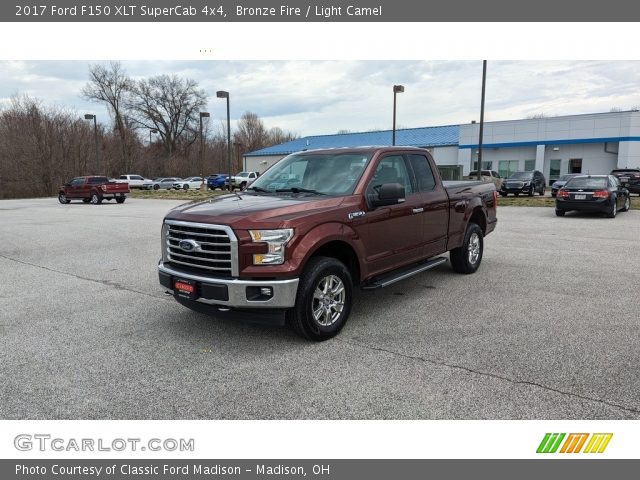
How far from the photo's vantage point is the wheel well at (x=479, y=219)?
771 centimetres

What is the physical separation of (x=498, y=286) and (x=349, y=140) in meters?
48.5

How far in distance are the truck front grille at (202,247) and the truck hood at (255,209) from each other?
84mm

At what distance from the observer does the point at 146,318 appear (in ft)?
17.9

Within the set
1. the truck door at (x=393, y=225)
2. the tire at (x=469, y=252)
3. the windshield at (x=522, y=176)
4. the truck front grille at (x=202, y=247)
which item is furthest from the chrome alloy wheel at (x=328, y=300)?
the windshield at (x=522, y=176)

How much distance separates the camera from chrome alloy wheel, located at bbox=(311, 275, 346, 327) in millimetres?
Result: 4531

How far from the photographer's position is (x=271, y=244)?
13.8 ft

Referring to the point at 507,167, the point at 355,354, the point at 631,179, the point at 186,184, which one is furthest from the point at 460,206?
the point at 186,184

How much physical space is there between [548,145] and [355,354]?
1586 inches

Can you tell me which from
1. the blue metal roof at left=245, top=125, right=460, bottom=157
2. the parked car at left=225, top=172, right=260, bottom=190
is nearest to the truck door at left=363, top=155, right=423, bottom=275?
the blue metal roof at left=245, top=125, right=460, bottom=157

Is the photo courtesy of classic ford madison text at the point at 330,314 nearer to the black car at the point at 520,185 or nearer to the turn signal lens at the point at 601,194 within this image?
the turn signal lens at the point at 601,194

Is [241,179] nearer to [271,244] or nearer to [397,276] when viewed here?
[397,276]

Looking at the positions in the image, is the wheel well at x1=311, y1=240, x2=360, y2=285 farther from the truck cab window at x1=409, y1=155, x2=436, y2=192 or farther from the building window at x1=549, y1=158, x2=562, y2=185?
the building window at x1=549, y1=158, x2=562, y2=185

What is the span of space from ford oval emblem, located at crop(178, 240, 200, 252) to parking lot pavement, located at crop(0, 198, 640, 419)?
959 millimetres

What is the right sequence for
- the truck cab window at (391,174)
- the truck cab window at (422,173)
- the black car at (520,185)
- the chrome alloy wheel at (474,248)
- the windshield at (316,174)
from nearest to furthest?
the windshield at (316,174) → the truck cab window at (391,174) → the truck cab window at (422,173) → the chrome alloy wheel at (474,248) → the black car at (520,185)
